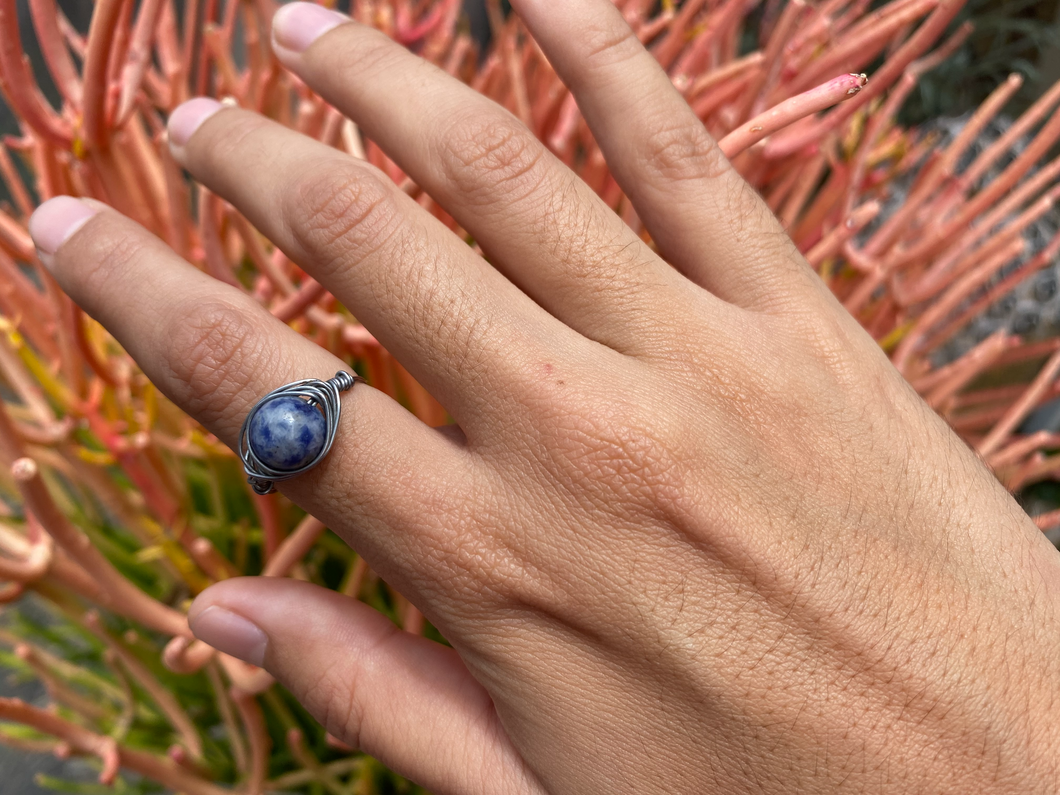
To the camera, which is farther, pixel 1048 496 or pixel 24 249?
pixel 1048 496

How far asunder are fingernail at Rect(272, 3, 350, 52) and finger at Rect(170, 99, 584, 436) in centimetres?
8

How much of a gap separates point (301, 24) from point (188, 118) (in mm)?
95

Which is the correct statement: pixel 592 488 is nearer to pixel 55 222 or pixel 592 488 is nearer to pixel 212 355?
pixel 212 355

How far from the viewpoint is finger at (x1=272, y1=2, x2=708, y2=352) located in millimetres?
411

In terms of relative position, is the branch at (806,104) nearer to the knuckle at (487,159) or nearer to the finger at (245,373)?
the knuckle at (487,159)

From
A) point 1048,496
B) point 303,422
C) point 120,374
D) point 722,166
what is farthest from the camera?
point 1048,496

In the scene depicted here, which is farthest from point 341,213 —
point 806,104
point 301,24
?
point 806,104

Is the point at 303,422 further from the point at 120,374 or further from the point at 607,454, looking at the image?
the point at 120,374

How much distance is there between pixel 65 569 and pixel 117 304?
202 millimetres

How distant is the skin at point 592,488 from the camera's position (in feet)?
1.23

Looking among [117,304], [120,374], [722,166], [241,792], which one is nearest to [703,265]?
[722,166]

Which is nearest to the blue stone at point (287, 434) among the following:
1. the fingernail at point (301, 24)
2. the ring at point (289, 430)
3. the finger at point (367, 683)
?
the ring at point (289, 430)

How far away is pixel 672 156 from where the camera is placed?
45 cm

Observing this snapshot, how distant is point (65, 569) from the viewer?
480 mm
